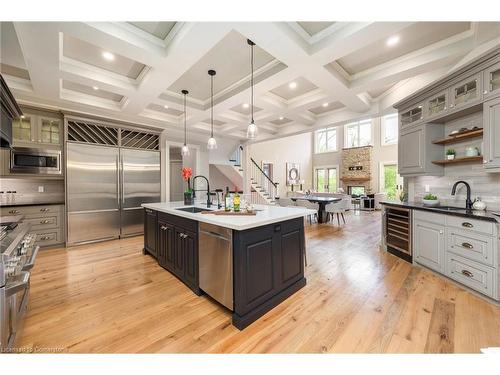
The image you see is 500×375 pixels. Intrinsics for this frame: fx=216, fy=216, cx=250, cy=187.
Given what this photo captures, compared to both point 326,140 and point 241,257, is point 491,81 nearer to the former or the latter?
point 241,257

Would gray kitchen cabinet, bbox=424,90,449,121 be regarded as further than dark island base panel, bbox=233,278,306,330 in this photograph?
Yes

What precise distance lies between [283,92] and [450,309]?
388 cm

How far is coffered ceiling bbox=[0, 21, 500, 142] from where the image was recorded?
2.20m

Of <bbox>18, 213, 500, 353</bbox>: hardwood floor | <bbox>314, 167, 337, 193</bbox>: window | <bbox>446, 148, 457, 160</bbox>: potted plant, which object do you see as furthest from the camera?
<bbox>314, 167, 337, 193</bbox>: window

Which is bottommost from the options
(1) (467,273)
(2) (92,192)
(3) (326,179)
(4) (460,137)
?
(1) (467,273)

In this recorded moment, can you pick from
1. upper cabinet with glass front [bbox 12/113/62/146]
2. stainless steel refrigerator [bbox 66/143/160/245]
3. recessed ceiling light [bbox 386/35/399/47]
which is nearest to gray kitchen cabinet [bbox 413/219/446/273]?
recessed ceiling light [bbox 386/35/399/47]

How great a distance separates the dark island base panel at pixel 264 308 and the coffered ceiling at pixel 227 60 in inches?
105

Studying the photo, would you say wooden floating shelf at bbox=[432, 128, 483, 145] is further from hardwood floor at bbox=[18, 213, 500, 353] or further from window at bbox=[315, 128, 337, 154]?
window at bbox=[315, 128, 337, 154]

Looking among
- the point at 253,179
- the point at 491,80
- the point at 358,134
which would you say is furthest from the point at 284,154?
the point at 491,80

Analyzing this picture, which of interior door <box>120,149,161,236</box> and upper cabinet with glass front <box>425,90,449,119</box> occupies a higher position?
upper cabinet with glass front <box>425,90,449,119</box>

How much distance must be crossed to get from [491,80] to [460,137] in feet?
2.54

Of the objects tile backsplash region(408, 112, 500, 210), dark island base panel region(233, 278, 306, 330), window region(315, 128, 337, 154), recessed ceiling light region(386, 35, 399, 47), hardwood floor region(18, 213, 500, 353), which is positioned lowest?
hardwood floor region(18, 213, 500, 353)

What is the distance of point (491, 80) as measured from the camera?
236 centimetres

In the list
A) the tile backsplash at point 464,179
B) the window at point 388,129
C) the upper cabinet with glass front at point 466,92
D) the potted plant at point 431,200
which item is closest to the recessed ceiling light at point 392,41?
the upper cabinet with glass front at point 466,92
